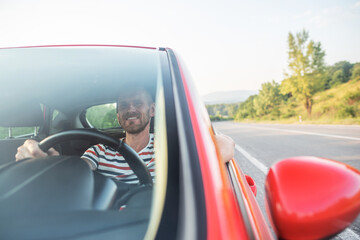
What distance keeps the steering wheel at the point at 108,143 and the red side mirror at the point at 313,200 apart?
559 millimetres

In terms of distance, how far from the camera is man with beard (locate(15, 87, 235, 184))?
1.28 meters

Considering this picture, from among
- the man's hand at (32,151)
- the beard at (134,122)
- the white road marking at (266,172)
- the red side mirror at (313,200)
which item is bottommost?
the white road marking at (266,172)

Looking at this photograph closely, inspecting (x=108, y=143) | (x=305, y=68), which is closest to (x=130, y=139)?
(x=108, y=143)

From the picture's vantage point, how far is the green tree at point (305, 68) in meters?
30.1

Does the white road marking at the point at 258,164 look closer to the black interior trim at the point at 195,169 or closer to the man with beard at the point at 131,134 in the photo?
the man with beard at the point at 131,134

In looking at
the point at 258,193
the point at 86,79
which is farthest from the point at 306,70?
the point at 86,79

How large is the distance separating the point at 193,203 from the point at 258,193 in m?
2.94

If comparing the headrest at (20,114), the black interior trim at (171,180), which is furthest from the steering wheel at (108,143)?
the headrest at (20,114)

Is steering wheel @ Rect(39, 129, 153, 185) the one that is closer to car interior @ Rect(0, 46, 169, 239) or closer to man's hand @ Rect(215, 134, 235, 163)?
car interior @ Rect(0, 46, 169, 239)

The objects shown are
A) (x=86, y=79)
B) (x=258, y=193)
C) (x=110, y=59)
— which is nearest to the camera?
(x=110, y=59)

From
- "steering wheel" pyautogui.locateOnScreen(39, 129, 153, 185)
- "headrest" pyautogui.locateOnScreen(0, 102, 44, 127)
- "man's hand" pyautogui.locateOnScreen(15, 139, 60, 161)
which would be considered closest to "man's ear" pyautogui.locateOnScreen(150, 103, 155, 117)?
"steering wheel" pyautogui.locateOnScreen(39, 129, 153, 185)

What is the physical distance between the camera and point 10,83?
1.51 metres

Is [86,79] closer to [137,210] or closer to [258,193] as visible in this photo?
[137,210]

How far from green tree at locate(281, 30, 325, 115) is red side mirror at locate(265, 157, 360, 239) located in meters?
34.2
